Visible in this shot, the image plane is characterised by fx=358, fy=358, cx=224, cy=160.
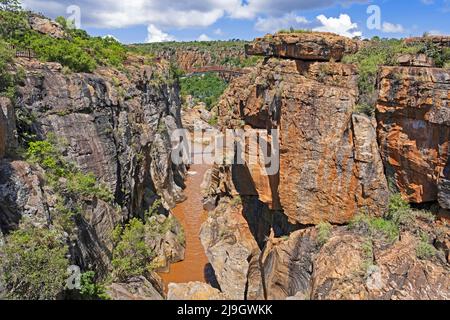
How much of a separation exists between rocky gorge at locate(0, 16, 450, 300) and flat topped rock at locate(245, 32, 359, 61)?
6 cm

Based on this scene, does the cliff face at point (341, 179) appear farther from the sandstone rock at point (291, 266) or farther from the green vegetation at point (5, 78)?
the green vegetation at point (5, 78)

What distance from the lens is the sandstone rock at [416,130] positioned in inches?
439

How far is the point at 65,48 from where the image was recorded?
57.4 feet

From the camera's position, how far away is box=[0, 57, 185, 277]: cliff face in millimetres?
9828

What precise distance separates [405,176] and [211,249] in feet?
31.8

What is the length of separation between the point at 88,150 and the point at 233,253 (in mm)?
8396

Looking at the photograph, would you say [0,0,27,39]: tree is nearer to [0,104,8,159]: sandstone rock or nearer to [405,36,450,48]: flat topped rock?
[0,104,8,159]: sandstone rock

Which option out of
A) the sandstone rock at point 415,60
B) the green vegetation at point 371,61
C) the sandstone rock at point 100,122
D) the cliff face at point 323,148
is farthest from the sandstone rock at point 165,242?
the sandstone rock at point 415,60

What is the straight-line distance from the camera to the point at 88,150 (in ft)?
49.4

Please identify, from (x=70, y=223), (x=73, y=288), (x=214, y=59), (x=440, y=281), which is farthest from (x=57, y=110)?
(x=214, y=59)

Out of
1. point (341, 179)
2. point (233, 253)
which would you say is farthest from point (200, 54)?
point (341, 179)

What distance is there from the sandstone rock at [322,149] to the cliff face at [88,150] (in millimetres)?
7252

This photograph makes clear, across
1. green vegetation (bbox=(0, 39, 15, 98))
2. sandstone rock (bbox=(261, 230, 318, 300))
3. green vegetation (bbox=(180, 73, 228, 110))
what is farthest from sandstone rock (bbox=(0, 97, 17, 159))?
green vegetation (bbox=(180, 73, 228, 110))

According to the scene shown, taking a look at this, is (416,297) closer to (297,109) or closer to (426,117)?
(426,117)
